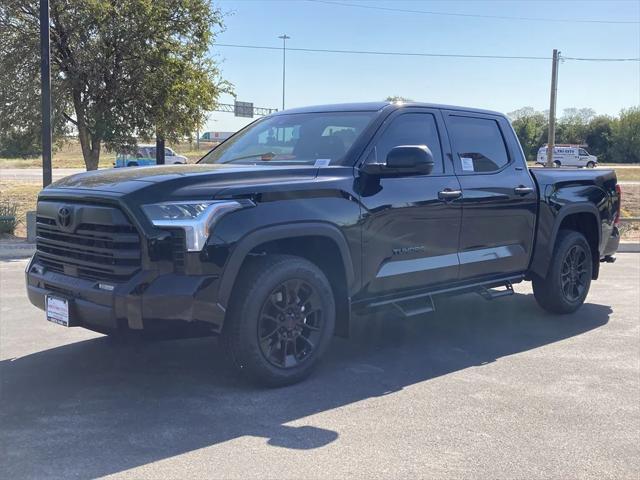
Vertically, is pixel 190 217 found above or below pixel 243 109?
below

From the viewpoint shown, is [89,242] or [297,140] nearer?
[89,242]

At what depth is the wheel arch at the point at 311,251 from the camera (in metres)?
4.12

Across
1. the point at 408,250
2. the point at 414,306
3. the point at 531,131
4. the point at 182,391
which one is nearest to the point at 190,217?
the point at 182,391

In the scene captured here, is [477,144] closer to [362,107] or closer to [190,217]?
[362,107]

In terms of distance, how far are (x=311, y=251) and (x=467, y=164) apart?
6.06 ft

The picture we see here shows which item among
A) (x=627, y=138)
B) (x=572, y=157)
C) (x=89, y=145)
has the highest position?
(x=627, y=138)

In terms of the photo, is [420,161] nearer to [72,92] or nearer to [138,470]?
[138,470]

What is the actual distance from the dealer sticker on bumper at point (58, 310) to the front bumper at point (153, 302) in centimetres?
16

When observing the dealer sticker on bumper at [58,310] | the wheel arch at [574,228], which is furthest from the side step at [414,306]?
the dealer sticker on bumper at [58,310]

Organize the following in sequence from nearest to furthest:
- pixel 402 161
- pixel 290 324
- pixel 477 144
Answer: pixel 290 324
pixel 402 161
pixel 477 144

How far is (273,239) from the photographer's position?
14.1 ft

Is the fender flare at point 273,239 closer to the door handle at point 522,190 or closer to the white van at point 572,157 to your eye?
the door handle at point 522,190

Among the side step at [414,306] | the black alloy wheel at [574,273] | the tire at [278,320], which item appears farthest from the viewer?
the black alloy wheel at [574,273]

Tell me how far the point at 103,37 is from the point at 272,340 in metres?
13.0
